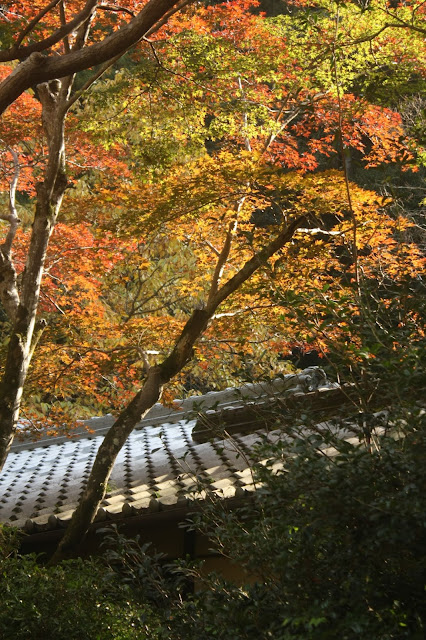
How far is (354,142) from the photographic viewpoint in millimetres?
8422

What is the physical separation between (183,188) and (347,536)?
419 centimetres

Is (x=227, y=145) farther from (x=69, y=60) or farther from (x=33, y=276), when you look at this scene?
(x=69, y=60)

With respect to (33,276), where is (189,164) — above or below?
above

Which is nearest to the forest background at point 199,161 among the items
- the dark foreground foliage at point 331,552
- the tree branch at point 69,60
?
the tree branch at point 69,60

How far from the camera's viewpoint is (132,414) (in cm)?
600

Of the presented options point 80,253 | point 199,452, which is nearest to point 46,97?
point 80,253

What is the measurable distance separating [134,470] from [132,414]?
1690 mm

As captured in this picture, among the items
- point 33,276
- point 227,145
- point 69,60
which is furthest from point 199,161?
point 227,145

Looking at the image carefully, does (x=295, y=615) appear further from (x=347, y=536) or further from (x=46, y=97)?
(x=46, y=97)

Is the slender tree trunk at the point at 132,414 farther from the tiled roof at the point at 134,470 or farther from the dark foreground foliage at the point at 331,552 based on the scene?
the dark foreground foliage at the point at 331,552

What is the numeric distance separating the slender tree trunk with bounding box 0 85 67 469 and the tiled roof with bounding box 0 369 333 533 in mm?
970

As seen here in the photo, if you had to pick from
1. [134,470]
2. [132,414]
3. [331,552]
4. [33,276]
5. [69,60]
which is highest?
[69,60]

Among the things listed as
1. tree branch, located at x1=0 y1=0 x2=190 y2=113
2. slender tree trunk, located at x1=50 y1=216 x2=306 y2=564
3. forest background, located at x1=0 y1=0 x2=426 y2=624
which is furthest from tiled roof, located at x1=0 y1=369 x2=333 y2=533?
tree branch, located at x1=0 y1=0 x2=190 y2=113

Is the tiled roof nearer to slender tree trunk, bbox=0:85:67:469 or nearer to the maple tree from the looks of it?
the maple tree
